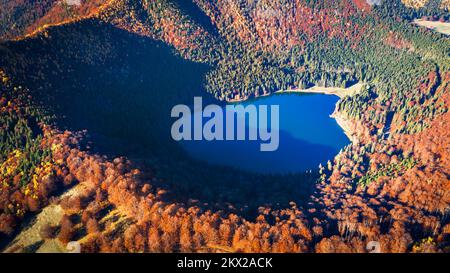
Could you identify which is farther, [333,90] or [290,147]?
[333,90]

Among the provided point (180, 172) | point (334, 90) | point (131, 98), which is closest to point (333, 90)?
point (334, 90)

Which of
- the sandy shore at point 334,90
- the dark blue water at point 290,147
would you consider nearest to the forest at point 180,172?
the dark blue water at point 290,147

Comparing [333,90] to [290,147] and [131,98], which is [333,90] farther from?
[131,98]

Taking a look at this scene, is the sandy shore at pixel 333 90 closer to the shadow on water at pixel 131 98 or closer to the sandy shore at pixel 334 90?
the sandy shore at pixel 334 90

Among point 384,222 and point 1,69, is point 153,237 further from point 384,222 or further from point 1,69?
point 1,69

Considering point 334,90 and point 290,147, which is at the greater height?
point 334,90
